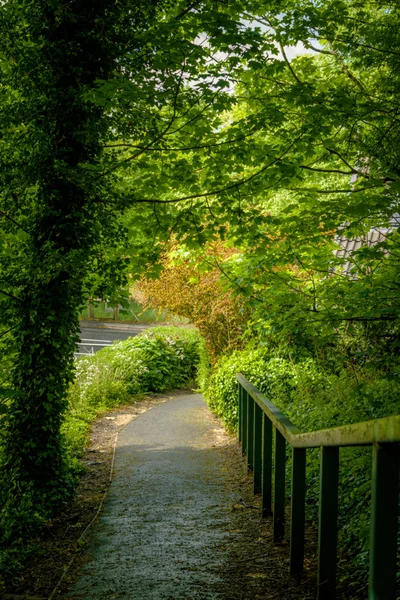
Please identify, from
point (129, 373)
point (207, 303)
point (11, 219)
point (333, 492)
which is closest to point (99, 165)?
point (11, 219)

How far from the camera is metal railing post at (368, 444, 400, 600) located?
188 cm

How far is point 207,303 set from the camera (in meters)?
12.6

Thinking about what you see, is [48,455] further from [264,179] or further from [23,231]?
[264,179]

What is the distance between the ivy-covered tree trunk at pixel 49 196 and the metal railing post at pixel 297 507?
276cm

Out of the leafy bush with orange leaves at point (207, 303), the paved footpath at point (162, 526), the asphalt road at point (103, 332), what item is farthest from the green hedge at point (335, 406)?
the asphalt road at point (103, 332)

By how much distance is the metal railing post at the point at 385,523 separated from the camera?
1.88m

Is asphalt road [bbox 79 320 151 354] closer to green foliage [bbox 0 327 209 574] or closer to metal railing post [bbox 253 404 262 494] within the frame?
green foliage [bbox 0 327 209 574]

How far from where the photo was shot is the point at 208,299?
41.0ft

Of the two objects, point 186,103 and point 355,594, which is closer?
point 355,594

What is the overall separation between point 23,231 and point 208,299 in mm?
7018

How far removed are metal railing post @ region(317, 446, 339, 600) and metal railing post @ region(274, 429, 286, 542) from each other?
1408 millimetres

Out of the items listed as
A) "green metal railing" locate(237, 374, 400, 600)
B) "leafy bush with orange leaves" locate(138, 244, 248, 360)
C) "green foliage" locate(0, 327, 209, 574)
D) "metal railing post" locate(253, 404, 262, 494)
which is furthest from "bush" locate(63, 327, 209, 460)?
"green metal railing" locate(237, 374, 400, 600)

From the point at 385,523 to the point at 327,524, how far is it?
1085 mm

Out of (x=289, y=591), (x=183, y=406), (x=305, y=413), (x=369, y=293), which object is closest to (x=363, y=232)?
(x=369, y=293)
